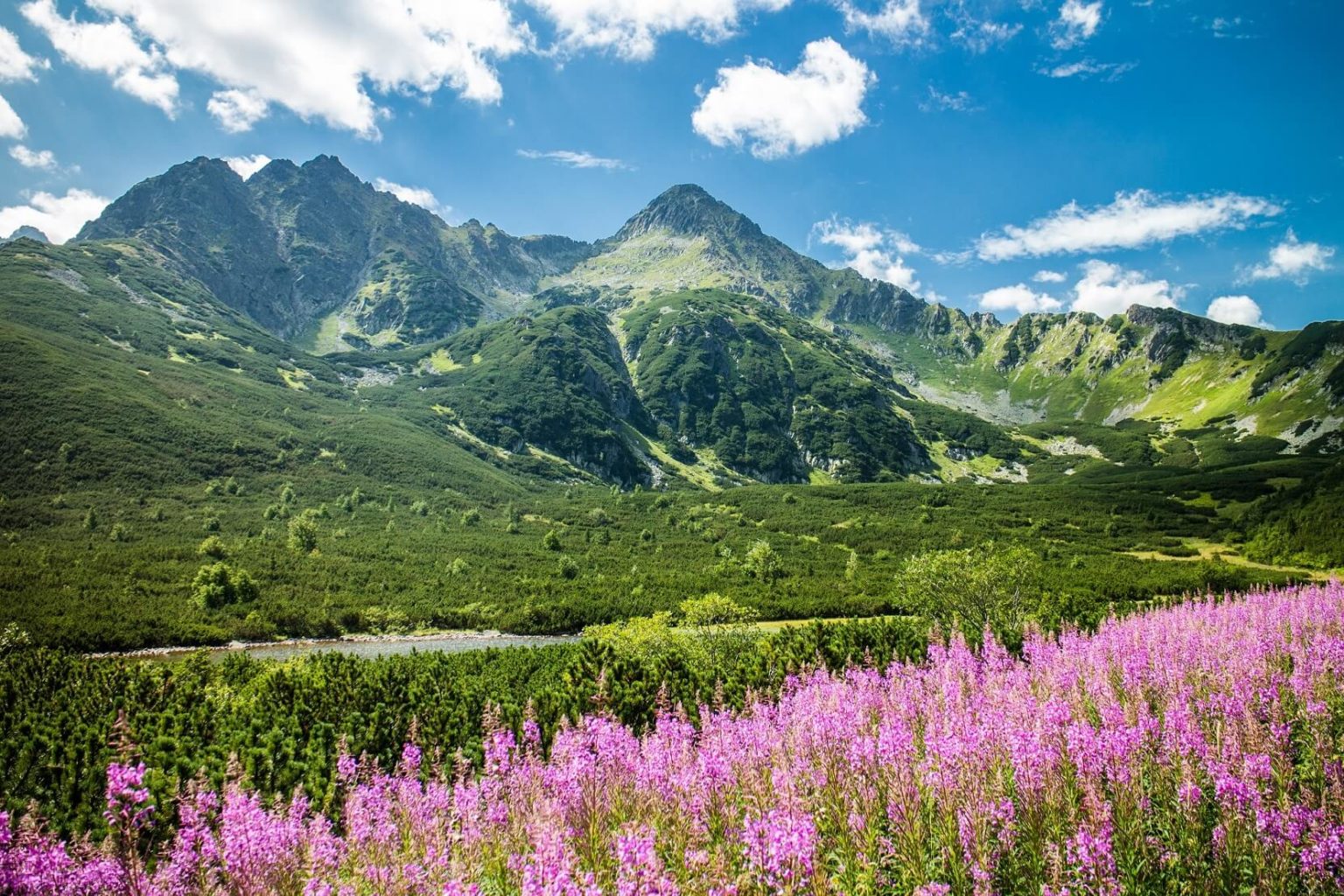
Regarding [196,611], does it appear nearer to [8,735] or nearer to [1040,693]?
[8,735]

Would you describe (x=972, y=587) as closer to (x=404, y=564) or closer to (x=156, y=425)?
(x=404, y=564)

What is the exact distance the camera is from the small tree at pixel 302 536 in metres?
90.7

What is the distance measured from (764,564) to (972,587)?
2006 inches

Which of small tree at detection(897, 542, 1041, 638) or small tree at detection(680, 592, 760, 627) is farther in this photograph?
small tree at detection(680, 592, 760, 627)

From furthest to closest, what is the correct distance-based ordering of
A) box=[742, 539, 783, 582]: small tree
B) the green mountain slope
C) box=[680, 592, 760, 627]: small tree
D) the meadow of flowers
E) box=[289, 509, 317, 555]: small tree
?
1. the green mountain slope
2. box=[289, 509, 317, 555]: small tree
3. box=[742, 539, 783, 582]: small tree
4. box=[680, 592, 760, 627]: small tree
5. the meadow of flowers

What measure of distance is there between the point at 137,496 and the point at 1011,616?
126426 mm

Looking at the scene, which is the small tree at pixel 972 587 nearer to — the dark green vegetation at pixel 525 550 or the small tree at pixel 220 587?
the dark green vegetation at pixel 525 550

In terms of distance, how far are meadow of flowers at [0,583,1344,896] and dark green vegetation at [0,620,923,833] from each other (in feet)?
4.21

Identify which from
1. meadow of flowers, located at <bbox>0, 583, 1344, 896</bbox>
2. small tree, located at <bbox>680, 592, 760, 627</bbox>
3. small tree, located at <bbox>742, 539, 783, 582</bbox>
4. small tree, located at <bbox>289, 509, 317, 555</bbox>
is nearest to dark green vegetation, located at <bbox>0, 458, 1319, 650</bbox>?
small tree, located at <bbox>289, 509, 317, 555</bbox>

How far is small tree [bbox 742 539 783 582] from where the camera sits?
3081 inches

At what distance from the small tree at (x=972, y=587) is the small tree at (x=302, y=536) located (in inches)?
3376

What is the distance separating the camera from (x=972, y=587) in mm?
29688

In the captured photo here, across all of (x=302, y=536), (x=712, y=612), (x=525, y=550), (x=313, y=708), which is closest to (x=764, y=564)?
(x=712, y=612)

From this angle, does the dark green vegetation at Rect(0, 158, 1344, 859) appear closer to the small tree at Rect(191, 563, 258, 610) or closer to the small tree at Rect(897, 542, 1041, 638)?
the small tree at Rect(897, 542, 1041, 638)
